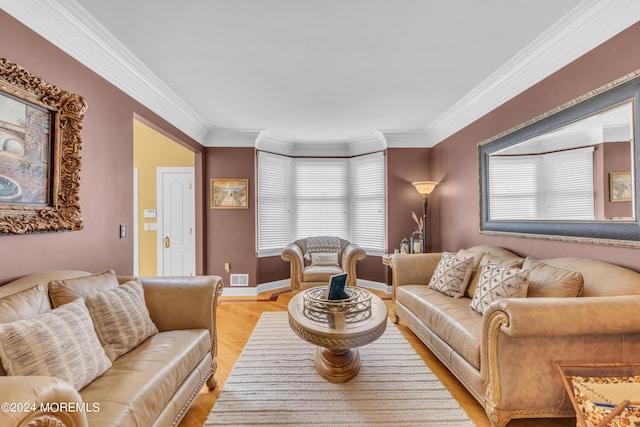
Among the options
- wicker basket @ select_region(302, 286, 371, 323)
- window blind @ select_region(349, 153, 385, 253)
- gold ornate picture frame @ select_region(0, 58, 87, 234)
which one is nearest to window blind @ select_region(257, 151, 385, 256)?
window blind @ select_region(349, 153, 385, 253)

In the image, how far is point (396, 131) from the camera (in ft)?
14.4

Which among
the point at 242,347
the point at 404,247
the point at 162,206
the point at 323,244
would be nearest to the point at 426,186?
the point at 404,247

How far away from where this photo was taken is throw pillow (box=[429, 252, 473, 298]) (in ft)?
8.64

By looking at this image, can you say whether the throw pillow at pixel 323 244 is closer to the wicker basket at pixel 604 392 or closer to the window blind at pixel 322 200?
the window blind at pixel 322 200

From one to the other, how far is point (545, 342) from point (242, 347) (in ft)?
7.86

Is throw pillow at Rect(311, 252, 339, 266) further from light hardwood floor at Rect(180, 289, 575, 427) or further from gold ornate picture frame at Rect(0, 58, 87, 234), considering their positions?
gold ornate picture frame at Rect(0, 58, 87, 234)

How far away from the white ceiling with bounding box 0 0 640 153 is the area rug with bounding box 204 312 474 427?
262 cm

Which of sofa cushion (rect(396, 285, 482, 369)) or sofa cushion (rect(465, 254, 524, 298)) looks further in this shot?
sofa cushion (rect(465, 254, 524, 298))

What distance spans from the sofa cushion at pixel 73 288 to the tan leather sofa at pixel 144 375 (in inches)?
1.8

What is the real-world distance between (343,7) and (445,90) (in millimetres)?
1708

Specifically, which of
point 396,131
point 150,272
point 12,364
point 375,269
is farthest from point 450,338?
point 150,272

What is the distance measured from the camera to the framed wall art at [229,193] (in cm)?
438

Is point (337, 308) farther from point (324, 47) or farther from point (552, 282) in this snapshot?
point (324, 47)

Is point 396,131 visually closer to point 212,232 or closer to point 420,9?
point 420,9
